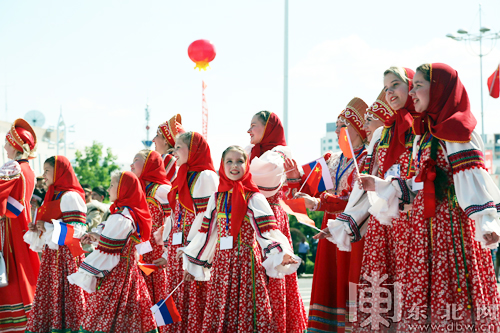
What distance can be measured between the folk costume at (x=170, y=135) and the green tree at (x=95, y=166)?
96.0ft

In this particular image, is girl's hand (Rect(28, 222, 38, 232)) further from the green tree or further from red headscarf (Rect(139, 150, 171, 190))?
the green tree

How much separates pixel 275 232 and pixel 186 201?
59.0 inches

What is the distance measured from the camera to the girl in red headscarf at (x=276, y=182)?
498cm

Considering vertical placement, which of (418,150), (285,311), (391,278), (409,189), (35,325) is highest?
(418,150)

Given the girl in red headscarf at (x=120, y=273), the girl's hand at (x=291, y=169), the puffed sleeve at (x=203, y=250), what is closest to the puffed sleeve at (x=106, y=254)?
the girl in red headscarf at (x=120, y=273)

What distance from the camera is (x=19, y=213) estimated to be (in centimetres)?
721

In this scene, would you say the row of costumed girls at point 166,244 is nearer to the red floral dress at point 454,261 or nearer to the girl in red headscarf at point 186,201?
the girl in red headscarf at point 186,201

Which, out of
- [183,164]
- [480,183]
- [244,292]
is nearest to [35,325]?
[183,164]

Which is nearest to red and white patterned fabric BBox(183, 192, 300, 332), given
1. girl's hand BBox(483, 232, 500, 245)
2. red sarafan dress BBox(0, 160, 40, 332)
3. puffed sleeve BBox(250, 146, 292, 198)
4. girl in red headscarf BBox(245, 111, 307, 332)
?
girl in red headscarf BBox(245, 111, 307, 332)

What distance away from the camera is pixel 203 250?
5055 millimetres

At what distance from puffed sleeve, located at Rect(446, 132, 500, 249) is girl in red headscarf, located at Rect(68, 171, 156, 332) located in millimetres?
3595

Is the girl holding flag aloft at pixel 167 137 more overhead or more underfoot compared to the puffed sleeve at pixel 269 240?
more overhead

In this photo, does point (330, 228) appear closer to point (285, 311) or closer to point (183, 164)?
point (285, 311)

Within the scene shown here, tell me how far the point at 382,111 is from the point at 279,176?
127 centimetres
